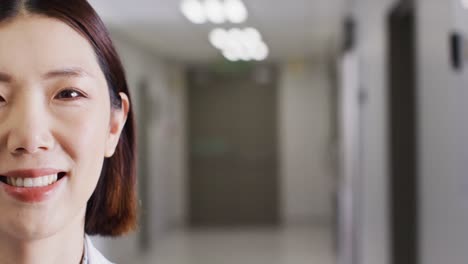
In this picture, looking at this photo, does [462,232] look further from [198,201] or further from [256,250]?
[198,201]

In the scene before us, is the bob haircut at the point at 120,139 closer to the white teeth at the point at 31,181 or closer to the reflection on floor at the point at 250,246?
the white teeth at the point at 31,181

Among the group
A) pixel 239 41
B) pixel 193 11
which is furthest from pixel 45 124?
pixel 239 41

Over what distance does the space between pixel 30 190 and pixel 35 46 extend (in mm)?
145

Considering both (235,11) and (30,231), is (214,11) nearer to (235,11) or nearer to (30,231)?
(235,11)

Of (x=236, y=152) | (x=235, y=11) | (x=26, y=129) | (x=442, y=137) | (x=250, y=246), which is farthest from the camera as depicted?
(x=236, y=152)

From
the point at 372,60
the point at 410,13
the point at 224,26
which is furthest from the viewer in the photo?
the point at 224,26

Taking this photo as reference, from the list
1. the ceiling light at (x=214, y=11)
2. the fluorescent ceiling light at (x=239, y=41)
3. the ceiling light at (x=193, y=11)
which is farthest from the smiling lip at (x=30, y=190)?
the fluorescent ceiling light at (x=239, y=41)

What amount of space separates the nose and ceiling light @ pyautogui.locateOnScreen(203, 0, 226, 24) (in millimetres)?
4410

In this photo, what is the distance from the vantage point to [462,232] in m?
2.10

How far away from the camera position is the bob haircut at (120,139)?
2.32 ft

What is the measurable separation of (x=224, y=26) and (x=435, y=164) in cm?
393

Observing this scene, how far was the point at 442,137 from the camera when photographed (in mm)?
2414

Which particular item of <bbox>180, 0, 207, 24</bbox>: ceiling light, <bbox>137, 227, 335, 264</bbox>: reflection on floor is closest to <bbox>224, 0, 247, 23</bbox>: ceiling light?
<bbox>180, 0, 207, 24</bbox>: ceiling light

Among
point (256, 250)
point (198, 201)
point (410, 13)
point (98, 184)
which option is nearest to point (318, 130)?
point (198, 201)
